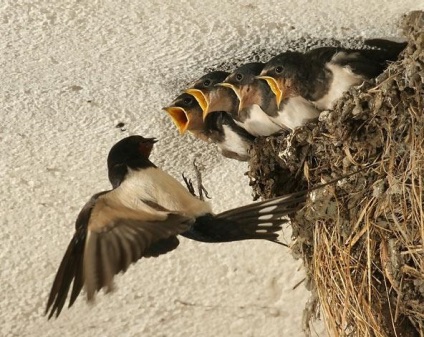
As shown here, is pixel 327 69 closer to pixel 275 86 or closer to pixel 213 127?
pixel 275 86

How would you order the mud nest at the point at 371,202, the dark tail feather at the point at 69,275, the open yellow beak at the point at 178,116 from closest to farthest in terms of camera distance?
the dark tail feather at the point at 69,275 < the mud nest at the point at 371,202 < the open yellow beak at the point at 178,116

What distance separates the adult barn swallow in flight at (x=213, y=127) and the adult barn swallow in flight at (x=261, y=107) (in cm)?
3

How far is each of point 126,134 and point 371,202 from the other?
1.76 ft

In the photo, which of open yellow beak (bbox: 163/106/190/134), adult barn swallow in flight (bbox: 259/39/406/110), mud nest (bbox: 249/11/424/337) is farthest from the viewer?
open yellow beak (bbox: 163/106/190/134)

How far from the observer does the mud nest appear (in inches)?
68.6

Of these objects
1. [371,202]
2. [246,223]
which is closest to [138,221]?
[246,223]

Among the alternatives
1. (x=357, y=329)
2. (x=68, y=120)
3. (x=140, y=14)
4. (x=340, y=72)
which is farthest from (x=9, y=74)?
(x=357, y=329)

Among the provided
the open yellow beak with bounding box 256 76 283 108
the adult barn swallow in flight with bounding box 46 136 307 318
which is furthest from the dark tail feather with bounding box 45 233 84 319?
the open yellow beak with bounding box 256 76 283 108

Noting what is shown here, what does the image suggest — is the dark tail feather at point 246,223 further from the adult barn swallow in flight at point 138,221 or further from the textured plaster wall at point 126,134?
the textured plaster wall at point 126,134

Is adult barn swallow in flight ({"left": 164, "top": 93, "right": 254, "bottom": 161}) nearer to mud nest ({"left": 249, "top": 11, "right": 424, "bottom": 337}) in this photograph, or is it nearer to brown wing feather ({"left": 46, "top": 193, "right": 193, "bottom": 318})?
mud nest ({"left": 249, "top": 11, "right": 424, "bottom": 337})

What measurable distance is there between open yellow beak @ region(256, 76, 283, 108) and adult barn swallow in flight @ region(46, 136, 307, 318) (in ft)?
0.65

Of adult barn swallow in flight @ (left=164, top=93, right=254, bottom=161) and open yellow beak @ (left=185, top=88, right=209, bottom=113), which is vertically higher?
open yellow beak @ (left=185, top=88, right=209, bottom=113)

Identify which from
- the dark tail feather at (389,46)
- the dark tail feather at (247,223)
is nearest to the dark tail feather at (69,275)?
the dark tail feather at (247,223)

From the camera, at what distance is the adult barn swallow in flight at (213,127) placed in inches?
76.7
